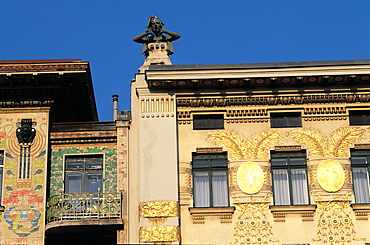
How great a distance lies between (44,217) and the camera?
28.5 metres

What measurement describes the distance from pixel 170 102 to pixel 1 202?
6.78 m

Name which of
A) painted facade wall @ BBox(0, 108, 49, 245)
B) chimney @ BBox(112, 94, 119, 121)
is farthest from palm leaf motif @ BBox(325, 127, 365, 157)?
painted facade wall @ BBox(0, 108, 49, 245)

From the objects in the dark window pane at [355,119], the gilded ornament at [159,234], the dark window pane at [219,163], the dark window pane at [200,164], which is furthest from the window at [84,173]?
the dark window pane at [355,119]

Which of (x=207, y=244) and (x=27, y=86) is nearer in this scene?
(x=207, y=244)

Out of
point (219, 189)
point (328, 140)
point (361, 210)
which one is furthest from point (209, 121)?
point (361, 210)

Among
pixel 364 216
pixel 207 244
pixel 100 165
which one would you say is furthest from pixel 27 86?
pixel 364 216

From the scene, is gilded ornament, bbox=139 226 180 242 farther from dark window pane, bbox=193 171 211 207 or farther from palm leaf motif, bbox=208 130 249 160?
palm leaf motif, bbox=208 130 249 160

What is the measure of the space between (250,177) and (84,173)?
231 inches

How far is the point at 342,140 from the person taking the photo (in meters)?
29.5

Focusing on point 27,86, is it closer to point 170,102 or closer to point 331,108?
point 170,102

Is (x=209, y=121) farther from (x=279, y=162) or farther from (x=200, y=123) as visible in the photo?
(x=279, y=162)

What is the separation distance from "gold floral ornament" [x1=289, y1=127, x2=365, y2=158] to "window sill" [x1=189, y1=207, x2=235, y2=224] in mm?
3575

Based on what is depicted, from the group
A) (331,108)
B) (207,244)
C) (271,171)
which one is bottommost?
(207,244)

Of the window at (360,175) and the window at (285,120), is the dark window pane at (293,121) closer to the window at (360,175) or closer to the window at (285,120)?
the window at (285,120)
